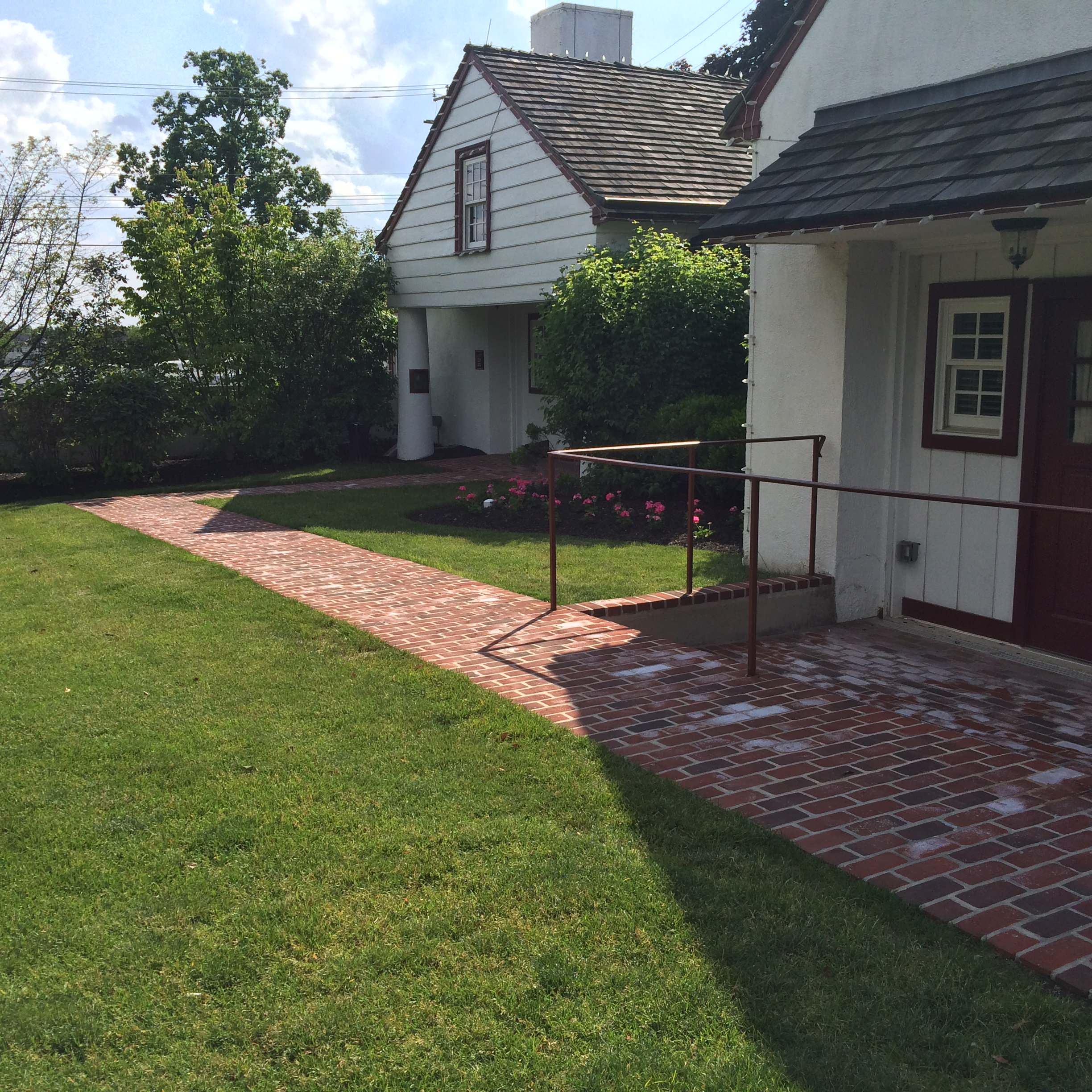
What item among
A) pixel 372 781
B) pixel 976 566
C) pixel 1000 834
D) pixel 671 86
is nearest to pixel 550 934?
pixel 372 781

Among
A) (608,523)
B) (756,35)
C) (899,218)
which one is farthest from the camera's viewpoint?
(756,35)

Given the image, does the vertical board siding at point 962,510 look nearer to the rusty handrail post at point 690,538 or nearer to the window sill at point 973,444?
the window sill at point 973,444

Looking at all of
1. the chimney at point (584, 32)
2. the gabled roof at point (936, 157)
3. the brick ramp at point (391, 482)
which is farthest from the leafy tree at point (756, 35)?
the gabled roof at point (936, 157)

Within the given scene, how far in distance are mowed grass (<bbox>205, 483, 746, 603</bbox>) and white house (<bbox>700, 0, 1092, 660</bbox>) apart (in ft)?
3.19

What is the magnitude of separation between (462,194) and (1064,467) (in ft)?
40.3

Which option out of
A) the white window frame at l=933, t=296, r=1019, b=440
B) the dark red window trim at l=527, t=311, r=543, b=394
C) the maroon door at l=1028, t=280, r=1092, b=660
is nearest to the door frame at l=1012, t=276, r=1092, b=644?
the maroon door at l=1028, t=280, r=1092, b=660

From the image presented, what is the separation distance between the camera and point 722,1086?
294cm

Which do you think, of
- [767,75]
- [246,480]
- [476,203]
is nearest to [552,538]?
[767,75]

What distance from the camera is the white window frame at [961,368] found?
7.34 meters

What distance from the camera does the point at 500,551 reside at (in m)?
10.5

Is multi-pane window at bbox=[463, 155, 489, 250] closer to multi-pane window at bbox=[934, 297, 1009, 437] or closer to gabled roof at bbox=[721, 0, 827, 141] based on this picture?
gabled roof at bbox=[721, 0, 827, 141]

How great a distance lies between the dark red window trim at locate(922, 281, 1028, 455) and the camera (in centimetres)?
718

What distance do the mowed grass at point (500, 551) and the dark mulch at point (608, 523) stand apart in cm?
23

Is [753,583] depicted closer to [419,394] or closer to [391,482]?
[391,482]
